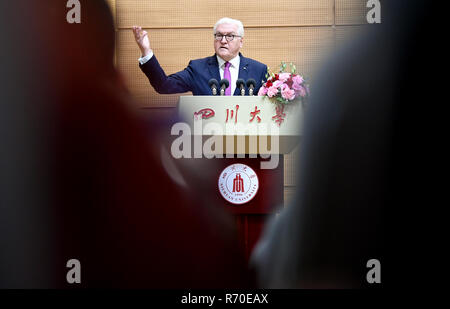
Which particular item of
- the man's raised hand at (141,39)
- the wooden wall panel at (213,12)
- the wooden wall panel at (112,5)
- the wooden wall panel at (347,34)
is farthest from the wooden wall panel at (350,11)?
the wooden wall panel at (112,5)

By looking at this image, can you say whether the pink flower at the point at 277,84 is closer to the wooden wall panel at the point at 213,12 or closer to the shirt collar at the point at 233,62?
the shirt collar at the point at 233,62

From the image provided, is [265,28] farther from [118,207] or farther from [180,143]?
[118,207]

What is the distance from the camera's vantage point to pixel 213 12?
3406 mm

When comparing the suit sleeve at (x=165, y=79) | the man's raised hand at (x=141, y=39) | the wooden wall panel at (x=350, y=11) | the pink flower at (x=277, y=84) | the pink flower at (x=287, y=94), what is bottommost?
the pink flower at (x=287, y=94)

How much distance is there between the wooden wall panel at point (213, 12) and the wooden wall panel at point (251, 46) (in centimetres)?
5

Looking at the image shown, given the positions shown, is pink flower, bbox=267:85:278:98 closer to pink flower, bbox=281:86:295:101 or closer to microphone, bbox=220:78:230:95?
pink flower, bbox=281:86:295:101

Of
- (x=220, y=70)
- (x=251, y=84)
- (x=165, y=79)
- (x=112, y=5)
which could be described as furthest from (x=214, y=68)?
(x=112, y=5)

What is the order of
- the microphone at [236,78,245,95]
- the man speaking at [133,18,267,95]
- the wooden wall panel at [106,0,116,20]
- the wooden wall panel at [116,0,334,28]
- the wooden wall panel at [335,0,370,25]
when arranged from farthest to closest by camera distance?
the wooden wall panel at [116,0,334,28], the wooden wall panel at [106,0,116,20], the wooden wall panel at [335,0,370,25], the man speaking at [133,18,267,95], the microphone at [236,78,245,95]

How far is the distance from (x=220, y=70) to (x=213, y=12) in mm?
734

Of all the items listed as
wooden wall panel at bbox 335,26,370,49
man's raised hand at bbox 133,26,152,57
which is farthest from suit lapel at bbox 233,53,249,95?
wooden wall panel at bbox 335,26,370,49

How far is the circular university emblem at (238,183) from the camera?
2516 mm

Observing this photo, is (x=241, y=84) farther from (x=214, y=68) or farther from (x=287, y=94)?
(x=214, y=68)

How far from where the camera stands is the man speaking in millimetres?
2762
